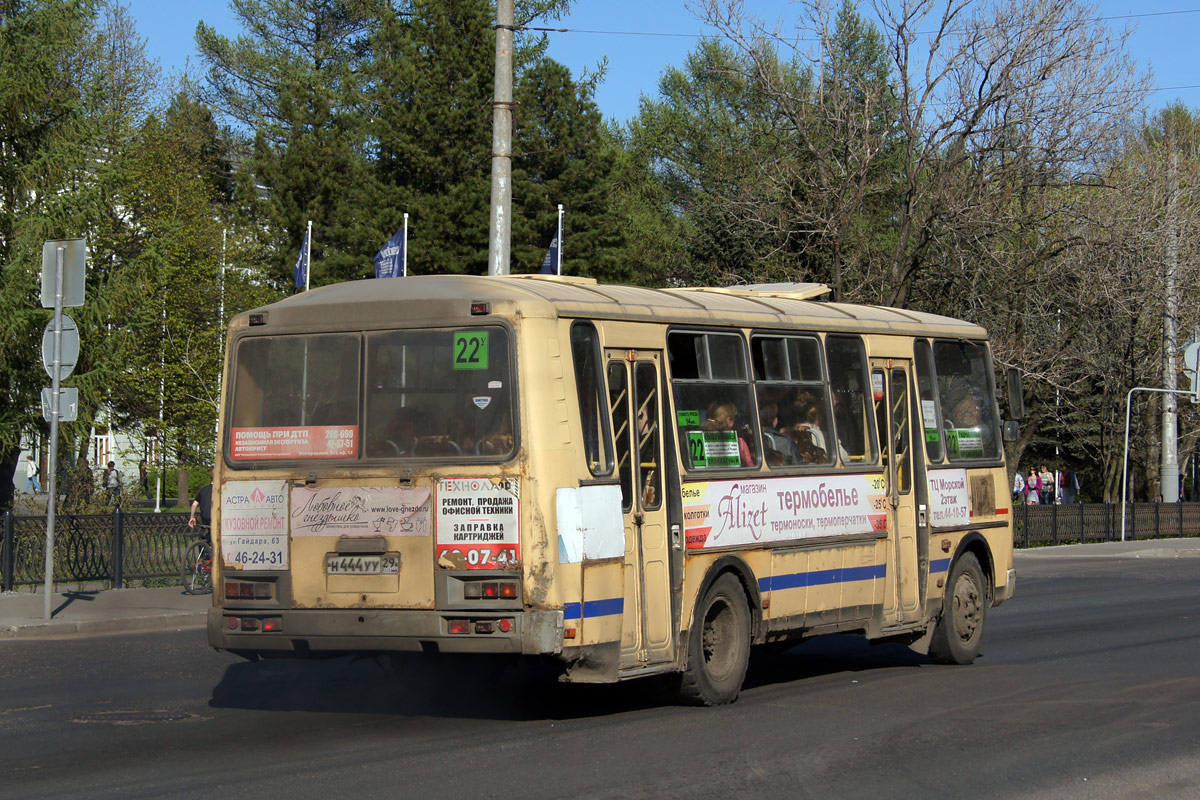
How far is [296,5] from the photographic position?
55938 mm

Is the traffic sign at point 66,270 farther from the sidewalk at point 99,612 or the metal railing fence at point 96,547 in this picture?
the metal railing fence at point 96,547

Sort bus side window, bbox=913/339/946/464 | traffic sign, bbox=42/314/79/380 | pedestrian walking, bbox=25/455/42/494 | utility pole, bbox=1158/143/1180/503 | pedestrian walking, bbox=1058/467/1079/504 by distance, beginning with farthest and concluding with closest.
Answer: pedestrian walking, bbox=1058/467/1079/504
pedestrian walking, bbox=25/455/42/494
utility pole, bbox=1158/143/1180/503
traffic sign, bbox=42/314/79/380
bus side window, bbox=913/339/946/464

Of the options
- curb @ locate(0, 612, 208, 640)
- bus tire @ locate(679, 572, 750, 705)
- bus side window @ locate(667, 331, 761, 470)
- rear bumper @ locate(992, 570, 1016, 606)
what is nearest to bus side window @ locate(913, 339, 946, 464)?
rear bumper @ locate(992, 570, 1016, 606)

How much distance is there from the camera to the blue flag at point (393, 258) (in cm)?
2425

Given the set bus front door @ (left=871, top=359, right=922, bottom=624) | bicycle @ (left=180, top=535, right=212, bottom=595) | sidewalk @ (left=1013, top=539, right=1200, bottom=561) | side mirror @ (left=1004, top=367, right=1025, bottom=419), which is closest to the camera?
bus front door @ (left=871, top=359, right=922, bottom=624)

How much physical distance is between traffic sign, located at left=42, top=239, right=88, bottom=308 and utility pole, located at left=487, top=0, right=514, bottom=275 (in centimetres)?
454

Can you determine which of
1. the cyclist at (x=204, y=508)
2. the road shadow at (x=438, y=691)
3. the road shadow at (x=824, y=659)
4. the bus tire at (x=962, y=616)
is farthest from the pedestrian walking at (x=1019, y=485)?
the road shadow at (x=438, y=691)

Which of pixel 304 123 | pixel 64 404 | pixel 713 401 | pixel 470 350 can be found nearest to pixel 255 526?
pixel 470 350

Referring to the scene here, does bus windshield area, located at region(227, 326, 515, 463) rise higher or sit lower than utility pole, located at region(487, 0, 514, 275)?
lower

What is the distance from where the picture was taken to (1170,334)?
38.0m

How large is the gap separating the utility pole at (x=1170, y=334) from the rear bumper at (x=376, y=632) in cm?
2839

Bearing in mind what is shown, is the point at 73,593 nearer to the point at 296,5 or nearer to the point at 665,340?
the point at 665,340

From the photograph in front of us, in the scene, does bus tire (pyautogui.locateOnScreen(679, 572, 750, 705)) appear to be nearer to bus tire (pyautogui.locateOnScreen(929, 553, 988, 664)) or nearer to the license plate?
the license plate

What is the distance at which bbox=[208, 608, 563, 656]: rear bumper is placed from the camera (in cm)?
880
